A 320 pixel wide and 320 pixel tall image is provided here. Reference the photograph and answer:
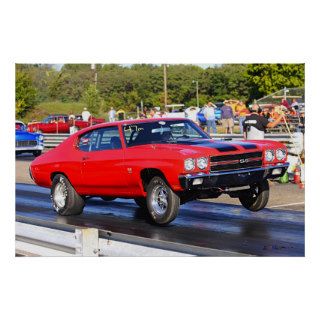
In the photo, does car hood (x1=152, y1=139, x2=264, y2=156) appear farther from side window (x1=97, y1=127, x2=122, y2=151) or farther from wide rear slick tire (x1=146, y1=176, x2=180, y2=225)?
side window (x1=97, y1=127, x2=122, y2=151)

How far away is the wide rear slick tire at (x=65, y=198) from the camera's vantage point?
1107 centimetres

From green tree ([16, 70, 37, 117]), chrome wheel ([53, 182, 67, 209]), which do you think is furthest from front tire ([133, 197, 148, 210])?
green tree ([16, 70, 37, 117])

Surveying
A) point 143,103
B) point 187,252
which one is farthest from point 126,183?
point 143,103

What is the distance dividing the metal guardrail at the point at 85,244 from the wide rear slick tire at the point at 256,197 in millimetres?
3455

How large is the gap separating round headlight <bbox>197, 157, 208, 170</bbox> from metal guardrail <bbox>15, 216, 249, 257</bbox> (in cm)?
222

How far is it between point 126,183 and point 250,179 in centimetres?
164

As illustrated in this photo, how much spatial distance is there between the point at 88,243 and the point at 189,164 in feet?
7.81

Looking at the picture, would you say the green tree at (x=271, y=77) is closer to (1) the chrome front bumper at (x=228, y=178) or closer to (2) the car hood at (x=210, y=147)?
(2) the car hood at (x=210, y=147)

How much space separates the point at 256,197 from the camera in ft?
34.8

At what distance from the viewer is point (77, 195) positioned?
1109 centimetres

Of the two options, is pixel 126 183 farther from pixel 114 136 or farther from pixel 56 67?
pixel 56 67


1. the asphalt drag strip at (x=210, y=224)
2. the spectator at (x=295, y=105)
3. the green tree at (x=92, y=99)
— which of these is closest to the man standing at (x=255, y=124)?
the spectator at (x=295, y=105)

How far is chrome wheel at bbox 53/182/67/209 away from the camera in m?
11.2

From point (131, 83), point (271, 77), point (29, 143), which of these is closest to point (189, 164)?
point (131, 83)
